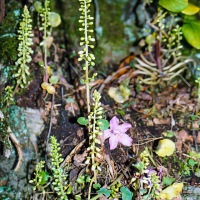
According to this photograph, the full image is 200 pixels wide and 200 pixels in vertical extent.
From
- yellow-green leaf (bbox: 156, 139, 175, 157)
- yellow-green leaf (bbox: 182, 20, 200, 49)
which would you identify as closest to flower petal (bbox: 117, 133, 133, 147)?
yellow-green leaf (bbox: 156, 139, 175, 157)

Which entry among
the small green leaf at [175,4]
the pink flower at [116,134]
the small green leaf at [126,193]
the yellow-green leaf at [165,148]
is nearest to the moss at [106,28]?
the small green leaf at [175,4]

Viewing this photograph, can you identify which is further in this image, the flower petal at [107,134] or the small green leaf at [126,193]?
the flower petal at [107,134]

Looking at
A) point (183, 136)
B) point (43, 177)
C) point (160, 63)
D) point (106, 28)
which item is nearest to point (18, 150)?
point (43, 177)

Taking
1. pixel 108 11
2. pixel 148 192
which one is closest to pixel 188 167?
pixel 148 192

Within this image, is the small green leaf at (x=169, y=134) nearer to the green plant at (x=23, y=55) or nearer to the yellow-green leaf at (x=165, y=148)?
the yellow-green leaf at (x=165, y=148)

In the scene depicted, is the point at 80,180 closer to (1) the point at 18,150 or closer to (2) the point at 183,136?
(1) the point at 18,150
